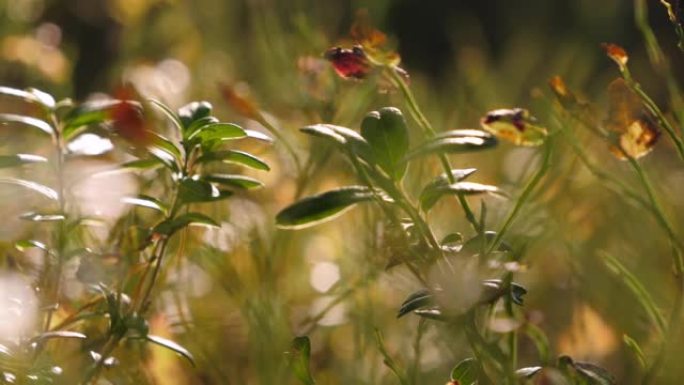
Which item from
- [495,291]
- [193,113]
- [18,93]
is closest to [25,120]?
[18,93]

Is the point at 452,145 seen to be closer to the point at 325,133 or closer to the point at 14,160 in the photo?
the point at 325,133

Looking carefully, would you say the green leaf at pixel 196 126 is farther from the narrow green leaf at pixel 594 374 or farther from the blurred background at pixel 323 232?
the narrow green leaf at pixel 594 374

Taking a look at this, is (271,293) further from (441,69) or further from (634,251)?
(441,69)

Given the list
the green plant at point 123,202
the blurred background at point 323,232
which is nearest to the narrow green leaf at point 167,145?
the green plant at point 123,202

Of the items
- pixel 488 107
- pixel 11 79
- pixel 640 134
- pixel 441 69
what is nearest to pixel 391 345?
pixel 488 107

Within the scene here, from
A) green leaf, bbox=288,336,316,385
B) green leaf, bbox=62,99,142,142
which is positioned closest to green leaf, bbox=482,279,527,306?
green leaf, bbox=288,336,316,385

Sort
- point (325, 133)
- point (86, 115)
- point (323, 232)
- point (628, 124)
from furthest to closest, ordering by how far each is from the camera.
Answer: point (323, 232) < point (86, 115) < point (628, 124) < point (325, 133)
